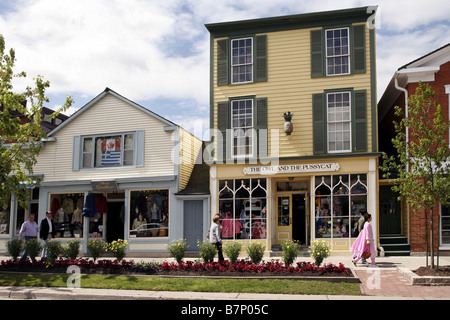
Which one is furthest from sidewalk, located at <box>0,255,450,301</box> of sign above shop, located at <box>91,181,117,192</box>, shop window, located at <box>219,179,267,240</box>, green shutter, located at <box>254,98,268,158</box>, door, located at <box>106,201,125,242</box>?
door, located at <box>106,201,125,242</box>

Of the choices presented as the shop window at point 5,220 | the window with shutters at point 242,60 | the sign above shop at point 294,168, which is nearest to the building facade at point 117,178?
the shop window at point 5,220

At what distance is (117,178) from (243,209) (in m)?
5.95

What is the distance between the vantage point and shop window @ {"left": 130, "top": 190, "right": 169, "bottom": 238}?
2084cm

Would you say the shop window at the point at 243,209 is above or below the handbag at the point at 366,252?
above

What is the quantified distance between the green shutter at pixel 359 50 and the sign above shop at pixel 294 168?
155 inches

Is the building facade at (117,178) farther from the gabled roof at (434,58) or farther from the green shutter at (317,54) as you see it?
the gabled roof at (434,58)

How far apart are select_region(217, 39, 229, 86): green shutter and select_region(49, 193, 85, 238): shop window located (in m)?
8.45

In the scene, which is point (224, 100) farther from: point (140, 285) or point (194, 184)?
point (140, 285)

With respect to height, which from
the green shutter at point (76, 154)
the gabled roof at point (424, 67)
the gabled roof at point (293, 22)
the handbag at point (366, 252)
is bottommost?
the handbag at point (366, 252)

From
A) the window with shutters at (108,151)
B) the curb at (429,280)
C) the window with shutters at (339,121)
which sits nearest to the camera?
the curb at (429,280)

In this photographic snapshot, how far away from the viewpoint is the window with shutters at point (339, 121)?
18.9 m

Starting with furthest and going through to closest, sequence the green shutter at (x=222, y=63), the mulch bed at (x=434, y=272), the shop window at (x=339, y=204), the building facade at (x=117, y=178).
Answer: the building facade at (x=117, y=178) → the green shutter at (x=222, y=63) → the shop window at (x=339, y=204) → the mulch bed at (x=434, y=272)

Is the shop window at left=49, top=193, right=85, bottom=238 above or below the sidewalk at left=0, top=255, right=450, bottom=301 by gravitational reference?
above

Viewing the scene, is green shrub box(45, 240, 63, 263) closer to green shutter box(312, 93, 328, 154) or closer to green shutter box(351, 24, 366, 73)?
green shutter box(312, 93, 328, 154)
